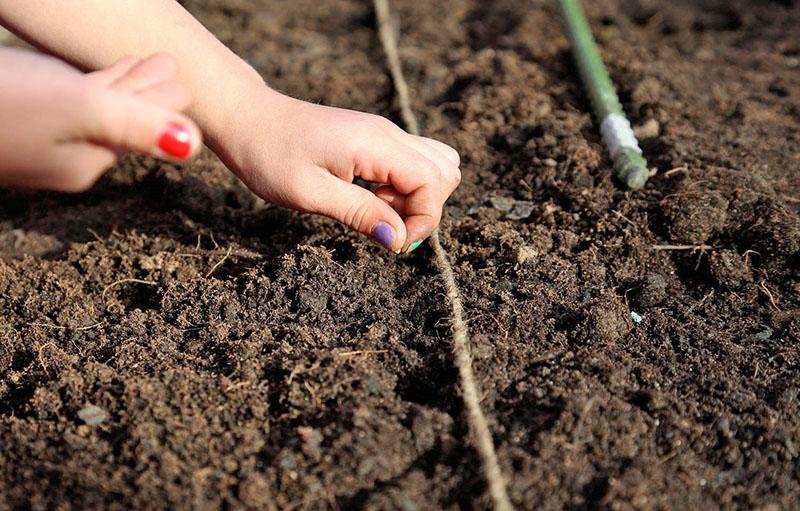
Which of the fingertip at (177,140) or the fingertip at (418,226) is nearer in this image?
the fingertip at (177,140)

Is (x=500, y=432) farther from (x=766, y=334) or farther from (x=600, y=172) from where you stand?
(x=600, y=172)

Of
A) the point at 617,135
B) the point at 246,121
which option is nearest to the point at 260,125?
the point at 246,121

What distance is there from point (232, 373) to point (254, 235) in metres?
0.54

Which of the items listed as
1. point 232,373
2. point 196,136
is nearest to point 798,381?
point 232,373

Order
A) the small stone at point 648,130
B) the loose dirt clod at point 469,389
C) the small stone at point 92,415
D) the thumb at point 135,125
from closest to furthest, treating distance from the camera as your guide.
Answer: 1. the thumb at point 135,125
2. the loose dirt clod at point 469,389
3. the small stone at point 92,415
4. the small stone at point 648,130

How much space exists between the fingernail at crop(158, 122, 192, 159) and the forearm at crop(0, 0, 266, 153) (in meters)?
0.41

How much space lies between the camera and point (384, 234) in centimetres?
155

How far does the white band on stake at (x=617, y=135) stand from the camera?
1985 millimetres

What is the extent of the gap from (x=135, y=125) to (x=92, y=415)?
1.75 feet

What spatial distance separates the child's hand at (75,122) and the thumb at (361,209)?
1.34 feet

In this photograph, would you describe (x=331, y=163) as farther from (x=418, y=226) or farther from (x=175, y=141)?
(x=175, y=141)

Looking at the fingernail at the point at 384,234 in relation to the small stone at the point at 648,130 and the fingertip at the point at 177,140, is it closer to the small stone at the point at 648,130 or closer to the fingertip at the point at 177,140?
the fingertip at the point at 177,140

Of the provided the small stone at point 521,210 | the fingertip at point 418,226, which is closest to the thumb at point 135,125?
the fingertip at point 418,226

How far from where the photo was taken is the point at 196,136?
45.1 inches
